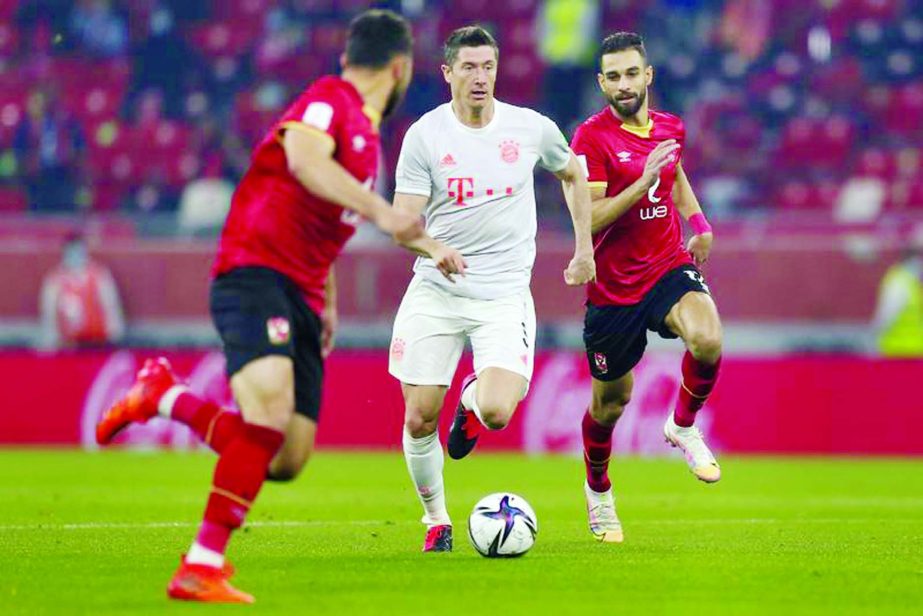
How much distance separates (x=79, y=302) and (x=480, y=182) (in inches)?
428

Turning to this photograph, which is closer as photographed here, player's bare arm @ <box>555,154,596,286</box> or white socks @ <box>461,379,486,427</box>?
player's bare arm @ <box>555,154,596,286</box>

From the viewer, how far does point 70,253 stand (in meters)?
19.3

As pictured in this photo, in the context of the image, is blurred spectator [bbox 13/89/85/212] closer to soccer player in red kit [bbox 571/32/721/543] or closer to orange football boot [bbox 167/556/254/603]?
soccer player in red kit [bbox 571/32/721/543]

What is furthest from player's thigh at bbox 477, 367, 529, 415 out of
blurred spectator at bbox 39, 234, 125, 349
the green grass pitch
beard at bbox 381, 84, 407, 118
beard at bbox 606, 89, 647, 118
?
blurred spectator at bbox 39, 234, 125, 349

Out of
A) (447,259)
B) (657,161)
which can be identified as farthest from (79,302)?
(447,259)

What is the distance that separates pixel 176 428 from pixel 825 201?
8.43 metres

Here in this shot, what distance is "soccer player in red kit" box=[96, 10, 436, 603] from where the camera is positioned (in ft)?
21.8

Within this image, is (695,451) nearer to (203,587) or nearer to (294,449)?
(294,449)

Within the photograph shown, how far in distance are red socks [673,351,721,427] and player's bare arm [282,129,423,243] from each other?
3609 mm

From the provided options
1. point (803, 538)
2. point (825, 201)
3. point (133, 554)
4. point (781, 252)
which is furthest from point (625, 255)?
point (825, 201)

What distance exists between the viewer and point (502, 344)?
9.23 metres

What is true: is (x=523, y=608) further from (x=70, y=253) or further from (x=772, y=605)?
(x=70, y=253)

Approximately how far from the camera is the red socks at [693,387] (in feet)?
32.6

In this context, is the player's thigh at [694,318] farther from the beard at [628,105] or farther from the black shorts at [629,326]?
the beard at [628,105]
